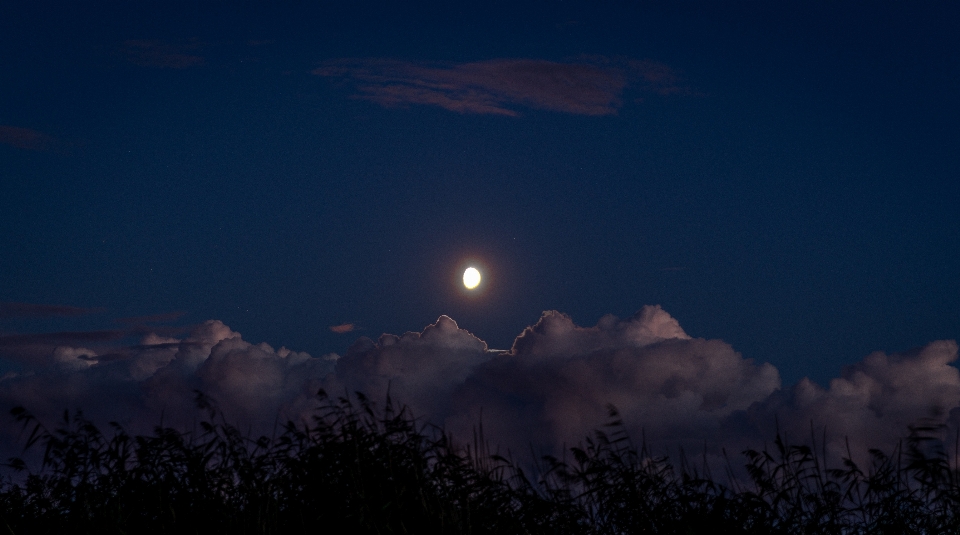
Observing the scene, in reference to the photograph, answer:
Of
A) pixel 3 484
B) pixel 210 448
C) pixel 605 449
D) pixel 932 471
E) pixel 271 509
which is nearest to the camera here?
pixel 932 471

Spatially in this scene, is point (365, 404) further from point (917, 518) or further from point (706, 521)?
point (917, 518)

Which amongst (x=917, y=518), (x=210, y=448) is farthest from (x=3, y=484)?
(x=917, y=518)

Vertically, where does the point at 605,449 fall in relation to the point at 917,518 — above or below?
above

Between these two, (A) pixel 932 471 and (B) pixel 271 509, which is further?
(B) pixel 271 509

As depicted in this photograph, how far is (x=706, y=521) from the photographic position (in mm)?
7102

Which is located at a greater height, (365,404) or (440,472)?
(365,404)

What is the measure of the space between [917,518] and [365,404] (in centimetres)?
508

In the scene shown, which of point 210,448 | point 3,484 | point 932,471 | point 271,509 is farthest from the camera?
point 3,484

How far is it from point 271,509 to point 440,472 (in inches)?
60.5

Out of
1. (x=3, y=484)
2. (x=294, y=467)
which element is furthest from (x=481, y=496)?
(x=3, y=484)

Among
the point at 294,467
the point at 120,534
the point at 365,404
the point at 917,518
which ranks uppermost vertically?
the point at 365,404

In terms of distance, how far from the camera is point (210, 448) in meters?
8.58

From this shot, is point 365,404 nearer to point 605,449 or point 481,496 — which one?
point 481,496

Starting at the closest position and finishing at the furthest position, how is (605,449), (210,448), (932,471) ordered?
(932,471), (605,449), (210,448)
